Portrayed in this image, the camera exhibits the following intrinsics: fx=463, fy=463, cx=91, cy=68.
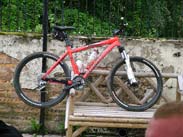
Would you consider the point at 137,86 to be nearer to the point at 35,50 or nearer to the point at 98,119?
the point at 98,119

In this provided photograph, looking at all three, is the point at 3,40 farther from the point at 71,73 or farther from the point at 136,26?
the point at 136,26

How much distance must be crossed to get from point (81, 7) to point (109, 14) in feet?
1.23

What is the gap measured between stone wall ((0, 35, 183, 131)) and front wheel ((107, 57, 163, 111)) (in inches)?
8.2

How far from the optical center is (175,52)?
5.80 meters

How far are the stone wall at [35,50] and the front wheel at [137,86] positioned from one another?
0.68 feet

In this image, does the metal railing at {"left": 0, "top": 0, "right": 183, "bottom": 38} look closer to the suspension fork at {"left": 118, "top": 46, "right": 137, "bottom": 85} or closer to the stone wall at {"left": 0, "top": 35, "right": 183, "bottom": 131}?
the stone wall at {"left": 0, "top": 35, "right": 183, "bottom": 131}

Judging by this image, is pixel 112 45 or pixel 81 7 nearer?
pixel 112 45

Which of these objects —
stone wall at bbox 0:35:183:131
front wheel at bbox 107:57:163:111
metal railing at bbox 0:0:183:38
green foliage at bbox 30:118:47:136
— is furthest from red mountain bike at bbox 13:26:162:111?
metal railing at bbox 0:0:183:38

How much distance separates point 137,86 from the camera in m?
5.64

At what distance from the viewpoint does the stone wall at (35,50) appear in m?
5.76

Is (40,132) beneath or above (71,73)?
beneath

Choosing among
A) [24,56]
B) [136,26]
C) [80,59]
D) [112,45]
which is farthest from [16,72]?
[136,26]

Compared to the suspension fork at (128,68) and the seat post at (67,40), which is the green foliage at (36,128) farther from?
the suspension fork at (128,68)

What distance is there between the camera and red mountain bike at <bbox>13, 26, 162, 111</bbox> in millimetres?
5438
